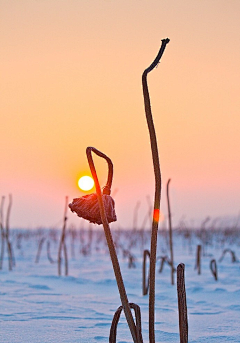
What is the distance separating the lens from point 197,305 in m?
3.93

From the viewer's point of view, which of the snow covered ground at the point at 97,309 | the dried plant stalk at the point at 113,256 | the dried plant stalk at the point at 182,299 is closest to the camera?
the dried plant stalk at the point at 113,256

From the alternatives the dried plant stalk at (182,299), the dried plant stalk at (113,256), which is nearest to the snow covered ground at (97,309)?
the dried plant stalk at (182,299)

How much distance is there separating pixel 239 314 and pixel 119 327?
3.34 ft

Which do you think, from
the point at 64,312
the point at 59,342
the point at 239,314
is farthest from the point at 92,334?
the point at 239,314

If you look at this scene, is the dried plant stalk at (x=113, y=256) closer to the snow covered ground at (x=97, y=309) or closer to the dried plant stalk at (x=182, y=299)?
the dried plant stalk at (x=182, y=299)

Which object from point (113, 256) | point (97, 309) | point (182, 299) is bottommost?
point (97, 309)

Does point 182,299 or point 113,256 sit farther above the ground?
point 113,256

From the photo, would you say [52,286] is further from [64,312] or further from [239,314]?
[239,314]

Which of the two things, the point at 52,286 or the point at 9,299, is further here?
the point at 52,286

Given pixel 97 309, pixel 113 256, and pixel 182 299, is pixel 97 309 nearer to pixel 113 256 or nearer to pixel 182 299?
pixel 182 299

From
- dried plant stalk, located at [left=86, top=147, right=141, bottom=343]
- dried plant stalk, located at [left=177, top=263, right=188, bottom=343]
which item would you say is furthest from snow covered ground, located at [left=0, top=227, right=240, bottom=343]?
dried plant stalk, located at [left=86, top=147, right=141, bottom=343]

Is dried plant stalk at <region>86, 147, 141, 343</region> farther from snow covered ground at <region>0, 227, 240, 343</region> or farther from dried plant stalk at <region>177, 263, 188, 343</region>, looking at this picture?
snow covered ground at <region>0, 227, 240, 343</region>

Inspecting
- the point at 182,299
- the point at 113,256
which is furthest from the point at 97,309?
the point at 113,256

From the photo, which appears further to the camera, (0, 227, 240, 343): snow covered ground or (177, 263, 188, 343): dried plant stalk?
(0, 227, 240, 343): snow covered ground
